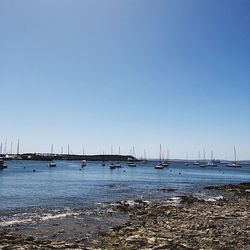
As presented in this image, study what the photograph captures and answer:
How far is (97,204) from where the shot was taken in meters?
43.6

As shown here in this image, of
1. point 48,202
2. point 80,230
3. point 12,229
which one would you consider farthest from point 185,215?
point 48,202

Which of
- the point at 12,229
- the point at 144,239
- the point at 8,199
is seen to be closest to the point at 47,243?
the point at 144,239

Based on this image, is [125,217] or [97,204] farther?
[97,204]

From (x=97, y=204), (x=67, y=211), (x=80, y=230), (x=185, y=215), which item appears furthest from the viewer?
(x=97, y=204)

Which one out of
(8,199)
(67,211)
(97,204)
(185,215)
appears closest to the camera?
(185,215)

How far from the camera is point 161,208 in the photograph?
37.8 meters

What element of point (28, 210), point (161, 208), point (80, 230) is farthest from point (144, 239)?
point (28, 210)

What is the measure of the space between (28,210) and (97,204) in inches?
361

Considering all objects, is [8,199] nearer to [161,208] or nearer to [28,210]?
[28,210]

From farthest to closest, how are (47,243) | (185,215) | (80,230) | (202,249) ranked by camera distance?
(185,215) → (80,230) → (47,243) → (202,249)

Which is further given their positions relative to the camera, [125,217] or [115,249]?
[125,217]

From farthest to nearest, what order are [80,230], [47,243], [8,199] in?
1. [8,199]
2. [80,230]
3. [47,243]

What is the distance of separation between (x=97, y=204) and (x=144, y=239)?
2317 centimetres

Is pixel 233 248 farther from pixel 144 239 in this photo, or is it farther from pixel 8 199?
pixel 8 199
